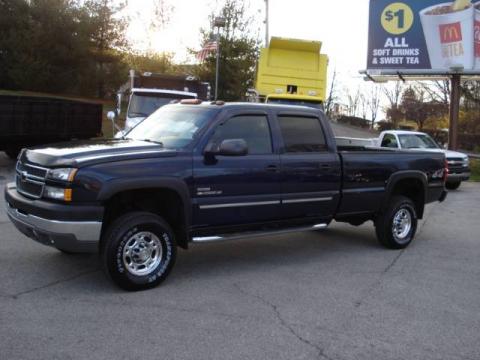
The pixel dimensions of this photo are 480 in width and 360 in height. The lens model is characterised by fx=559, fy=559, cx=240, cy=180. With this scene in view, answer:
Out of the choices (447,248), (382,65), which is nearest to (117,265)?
(447,248)

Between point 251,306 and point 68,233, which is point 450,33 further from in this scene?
point 68,233

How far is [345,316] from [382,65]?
2039cm

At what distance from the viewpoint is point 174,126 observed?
638cm

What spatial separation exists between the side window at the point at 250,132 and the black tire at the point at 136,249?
1.21 m

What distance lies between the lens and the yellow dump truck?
17.6 metres

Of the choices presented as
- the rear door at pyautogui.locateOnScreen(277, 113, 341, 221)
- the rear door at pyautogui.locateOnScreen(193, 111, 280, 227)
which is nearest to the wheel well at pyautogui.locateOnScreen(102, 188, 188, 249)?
the rear door at pyautogui.locateOnScreen(193, 111, 280, 227)

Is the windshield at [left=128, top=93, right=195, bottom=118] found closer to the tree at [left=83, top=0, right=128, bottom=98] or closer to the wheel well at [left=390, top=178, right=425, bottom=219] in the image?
the wheel well at [left=390, top=178, right=425, bottom=219]

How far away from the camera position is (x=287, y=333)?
4590 millimetres

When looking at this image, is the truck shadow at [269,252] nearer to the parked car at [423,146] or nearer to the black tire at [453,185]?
the parked car at [423,146]

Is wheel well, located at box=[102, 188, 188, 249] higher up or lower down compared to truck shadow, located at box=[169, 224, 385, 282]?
higher up

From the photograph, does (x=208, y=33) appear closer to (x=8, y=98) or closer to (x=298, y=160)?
(x=8, y=98)

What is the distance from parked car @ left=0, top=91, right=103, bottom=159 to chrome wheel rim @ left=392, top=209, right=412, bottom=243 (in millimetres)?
11696

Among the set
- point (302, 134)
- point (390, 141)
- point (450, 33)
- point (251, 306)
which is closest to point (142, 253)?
point (251, 306)

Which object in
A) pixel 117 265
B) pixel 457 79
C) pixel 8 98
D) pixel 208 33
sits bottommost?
pixel 117 265
